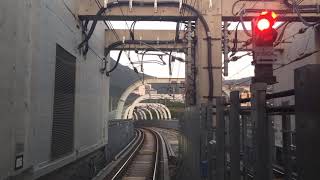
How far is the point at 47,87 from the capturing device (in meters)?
10.6

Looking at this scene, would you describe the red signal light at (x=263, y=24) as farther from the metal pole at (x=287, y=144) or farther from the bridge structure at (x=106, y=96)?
the metal pole at (x=287, y=144)

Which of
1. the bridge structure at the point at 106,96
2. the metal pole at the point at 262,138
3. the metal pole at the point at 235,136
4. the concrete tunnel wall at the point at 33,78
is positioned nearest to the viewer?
the bridge structure at the point at 106,96

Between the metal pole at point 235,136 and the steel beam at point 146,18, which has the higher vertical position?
the steel beam at point 146,18

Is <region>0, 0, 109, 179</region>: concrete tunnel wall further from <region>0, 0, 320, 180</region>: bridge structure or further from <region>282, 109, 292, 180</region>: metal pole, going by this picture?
<region>282, 109, 292, 180</region>: metal pole

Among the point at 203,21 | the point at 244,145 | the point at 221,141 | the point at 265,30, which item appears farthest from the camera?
the point at 203,21

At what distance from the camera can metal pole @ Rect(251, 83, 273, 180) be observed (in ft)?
14.0

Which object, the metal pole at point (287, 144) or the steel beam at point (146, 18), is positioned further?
the steel beam at point (146, 18)

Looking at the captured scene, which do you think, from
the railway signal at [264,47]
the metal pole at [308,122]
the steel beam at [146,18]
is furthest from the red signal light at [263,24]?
the steel beam at [146,18]

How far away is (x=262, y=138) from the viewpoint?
4367 mm

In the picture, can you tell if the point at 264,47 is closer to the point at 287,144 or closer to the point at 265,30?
the point at 265,30

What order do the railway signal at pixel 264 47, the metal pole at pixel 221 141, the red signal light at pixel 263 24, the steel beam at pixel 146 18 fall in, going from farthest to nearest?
1. the steel beam at pixel 146 18
2. the metal pole at pixel 221 141
3. the red signal light at pixel 263 24
4. the railway signal at pixel 264 47

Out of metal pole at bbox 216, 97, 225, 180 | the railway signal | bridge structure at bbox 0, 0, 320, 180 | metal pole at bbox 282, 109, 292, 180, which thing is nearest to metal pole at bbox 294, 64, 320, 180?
bridge structure at bbox 0, 0, 320, 180

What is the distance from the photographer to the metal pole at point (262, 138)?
4277 millimetres

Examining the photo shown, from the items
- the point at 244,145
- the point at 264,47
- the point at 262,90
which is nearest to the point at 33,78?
the point at 244,145
